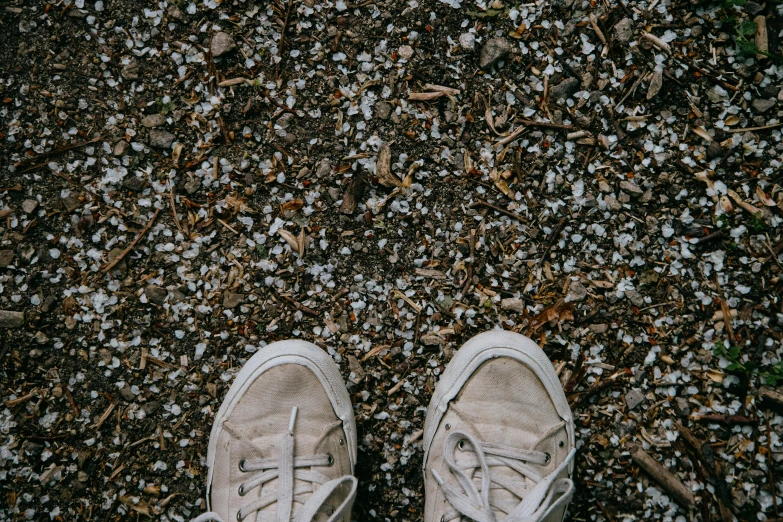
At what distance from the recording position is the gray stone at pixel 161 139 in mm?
1869

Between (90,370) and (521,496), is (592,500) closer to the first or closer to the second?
(521,496)

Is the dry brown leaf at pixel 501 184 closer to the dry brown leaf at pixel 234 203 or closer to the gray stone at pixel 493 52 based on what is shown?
the gray stone at pixel 493 52

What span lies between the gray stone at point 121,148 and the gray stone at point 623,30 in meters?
2.00

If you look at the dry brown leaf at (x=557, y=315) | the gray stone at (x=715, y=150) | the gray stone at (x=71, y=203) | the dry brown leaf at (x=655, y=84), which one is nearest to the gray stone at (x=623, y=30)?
the dry brown leaf at (x=655, y=84)

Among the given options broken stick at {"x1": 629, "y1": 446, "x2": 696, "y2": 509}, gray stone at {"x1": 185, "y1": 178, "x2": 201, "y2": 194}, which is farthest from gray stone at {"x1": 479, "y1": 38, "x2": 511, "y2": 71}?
broken stick at {"x1": 629, "y1": 446, "x2": 696, "y2": 509}

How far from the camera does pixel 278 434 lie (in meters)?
1.75

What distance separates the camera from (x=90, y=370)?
186cm

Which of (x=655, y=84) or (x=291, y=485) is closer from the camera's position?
(x=291, y=485)

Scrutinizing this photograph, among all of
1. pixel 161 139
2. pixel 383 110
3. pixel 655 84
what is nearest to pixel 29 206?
pixel 161 139

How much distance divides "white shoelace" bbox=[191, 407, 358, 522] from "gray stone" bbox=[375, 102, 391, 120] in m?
1.18

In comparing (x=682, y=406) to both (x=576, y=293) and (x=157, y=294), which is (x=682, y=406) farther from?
(x=157, y=294)

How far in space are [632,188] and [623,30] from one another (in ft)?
2.05

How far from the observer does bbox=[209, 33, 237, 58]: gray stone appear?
73.4 inches

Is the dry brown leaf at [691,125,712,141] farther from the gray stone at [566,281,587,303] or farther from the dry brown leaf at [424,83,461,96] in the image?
the dry brown leaf at [424,83,461,96]
